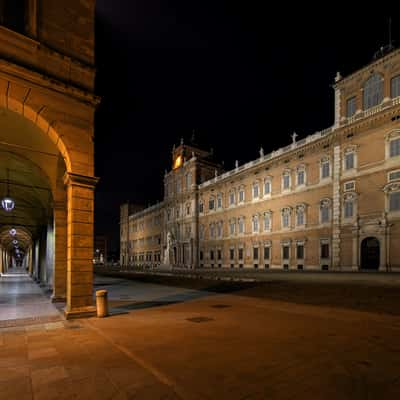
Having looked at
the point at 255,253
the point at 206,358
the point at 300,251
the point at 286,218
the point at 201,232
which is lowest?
the point at 255,253

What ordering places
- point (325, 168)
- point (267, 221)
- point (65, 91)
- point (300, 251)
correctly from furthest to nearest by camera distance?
point (267, 221) → point (300, 251) → point (325, 168) → point (65, 91)

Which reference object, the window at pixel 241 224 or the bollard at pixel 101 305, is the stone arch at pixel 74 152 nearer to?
the bollard at pixel 101 305

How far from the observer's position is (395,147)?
2844 centimetres

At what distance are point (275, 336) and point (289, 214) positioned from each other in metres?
34.8

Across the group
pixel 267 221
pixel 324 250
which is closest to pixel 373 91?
pixel 324 250

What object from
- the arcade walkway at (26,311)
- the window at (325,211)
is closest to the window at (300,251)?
the window at (325,211)

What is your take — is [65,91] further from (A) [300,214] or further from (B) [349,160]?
(A) [300,214]

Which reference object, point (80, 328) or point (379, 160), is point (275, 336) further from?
point (379, 160)

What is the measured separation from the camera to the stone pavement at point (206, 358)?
13.2ft

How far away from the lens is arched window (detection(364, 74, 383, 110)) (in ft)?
99.9

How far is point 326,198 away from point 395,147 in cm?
903

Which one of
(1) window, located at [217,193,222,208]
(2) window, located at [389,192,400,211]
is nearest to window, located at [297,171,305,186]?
(2) window, located at [389,192,400,211]

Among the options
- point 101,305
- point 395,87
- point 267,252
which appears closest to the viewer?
point 101,305

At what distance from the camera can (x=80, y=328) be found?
305 inches
